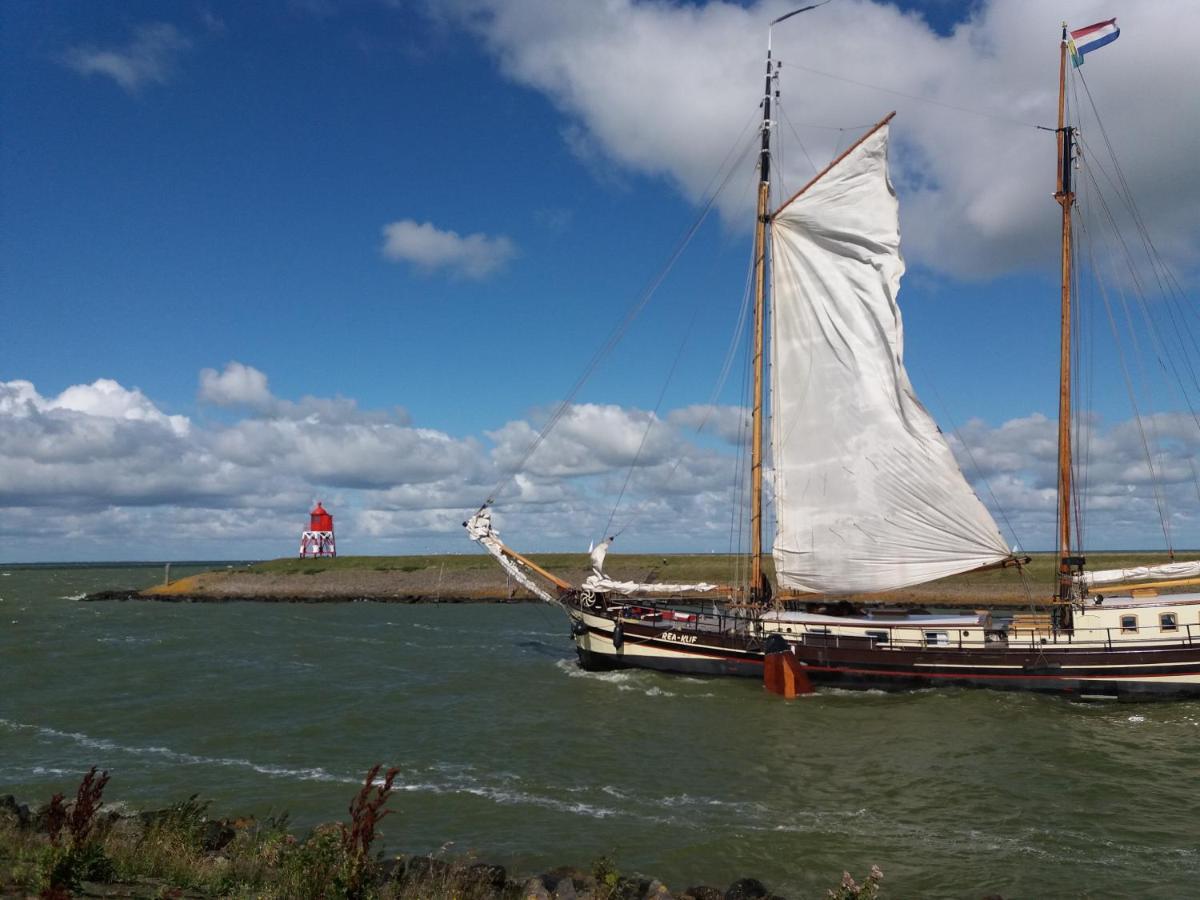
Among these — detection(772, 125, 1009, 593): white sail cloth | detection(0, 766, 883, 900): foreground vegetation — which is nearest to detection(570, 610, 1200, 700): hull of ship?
detection(772, 125, 1009, 593): white sail cloth

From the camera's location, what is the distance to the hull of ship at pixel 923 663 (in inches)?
1310

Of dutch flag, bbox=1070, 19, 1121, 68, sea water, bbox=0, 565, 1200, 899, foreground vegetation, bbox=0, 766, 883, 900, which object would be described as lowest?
sea water, bbox=0, 565, 1200, 899

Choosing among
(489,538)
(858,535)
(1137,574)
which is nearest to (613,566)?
(489,538)

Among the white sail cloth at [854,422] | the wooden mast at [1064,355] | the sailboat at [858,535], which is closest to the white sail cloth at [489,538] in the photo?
the sailboat at [858,535]

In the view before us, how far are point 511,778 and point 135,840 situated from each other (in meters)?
10.3

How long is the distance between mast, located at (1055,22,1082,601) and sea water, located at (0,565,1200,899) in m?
6.18

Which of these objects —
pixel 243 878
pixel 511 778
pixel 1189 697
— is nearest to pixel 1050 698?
pixel 1189 697

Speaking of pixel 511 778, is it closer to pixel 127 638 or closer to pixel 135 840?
pixel 135 840

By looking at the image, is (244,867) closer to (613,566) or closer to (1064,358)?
(1064,358)

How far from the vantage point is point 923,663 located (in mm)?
35312

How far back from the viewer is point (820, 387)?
1571 inches

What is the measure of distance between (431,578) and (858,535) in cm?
7306

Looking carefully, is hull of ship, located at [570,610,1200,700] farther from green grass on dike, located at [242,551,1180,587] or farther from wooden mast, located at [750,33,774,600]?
green grass on dike, located at [242,551,1180,587]

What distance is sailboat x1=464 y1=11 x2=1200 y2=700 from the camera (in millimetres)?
35031
